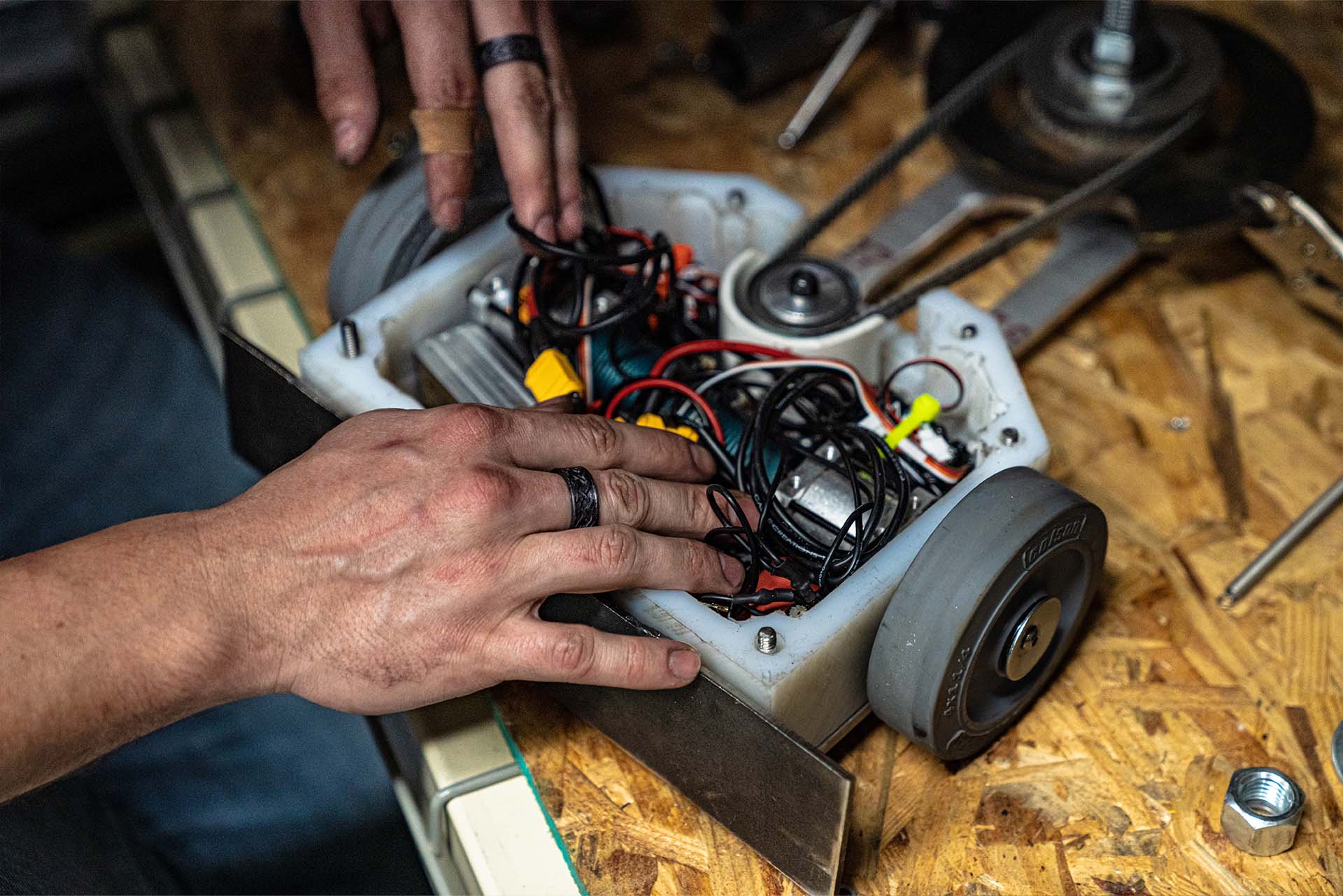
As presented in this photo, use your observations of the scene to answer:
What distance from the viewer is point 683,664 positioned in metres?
0.81

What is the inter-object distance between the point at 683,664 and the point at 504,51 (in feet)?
1.98

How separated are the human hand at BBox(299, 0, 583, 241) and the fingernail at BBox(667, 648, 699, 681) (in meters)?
0.45

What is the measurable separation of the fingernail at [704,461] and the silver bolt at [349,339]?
12.5 inches

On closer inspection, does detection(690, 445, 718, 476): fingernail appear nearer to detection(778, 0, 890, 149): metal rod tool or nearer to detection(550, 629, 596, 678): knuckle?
detection(550, 629, 596, 678): knuckle

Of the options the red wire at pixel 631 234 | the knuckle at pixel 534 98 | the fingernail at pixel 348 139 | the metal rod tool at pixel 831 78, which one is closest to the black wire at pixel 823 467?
the red wire at pixel 631 234

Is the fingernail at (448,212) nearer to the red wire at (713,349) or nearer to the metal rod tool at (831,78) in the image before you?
the red wire at (713,349)

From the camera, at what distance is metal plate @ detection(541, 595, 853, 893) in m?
0.77

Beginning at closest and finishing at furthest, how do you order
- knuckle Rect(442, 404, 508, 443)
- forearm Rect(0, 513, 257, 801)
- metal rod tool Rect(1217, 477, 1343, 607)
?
forearm Rect(0, 513, 257, 801) < knuckle Rect(442, 404, 508, 443) < metal rod tool Rect(1217, 477, 1343, 607)

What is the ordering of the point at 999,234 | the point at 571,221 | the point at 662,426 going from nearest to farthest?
1. the point at 662,426
2. the point at 571,221
3. the point at 999,234

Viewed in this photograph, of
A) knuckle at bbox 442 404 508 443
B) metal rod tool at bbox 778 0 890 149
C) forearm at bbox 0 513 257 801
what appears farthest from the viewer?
metal rod tool at bbox 778 0 890 149

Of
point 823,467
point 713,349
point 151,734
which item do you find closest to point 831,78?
point 713,349

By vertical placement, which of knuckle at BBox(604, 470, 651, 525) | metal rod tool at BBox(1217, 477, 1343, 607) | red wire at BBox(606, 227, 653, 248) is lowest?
metal rod tool at BBox(1217, 477, 1343, 607)

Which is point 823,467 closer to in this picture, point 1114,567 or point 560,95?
point 1114,567

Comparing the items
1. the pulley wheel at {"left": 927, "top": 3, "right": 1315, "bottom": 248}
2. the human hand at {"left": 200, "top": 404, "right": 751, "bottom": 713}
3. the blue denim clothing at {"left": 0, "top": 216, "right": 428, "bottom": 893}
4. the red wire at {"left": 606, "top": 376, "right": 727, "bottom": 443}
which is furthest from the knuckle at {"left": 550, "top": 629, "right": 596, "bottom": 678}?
the pulley wheel at {"left": 927, "top": 3, "right": 1315, "bottom": 248}
